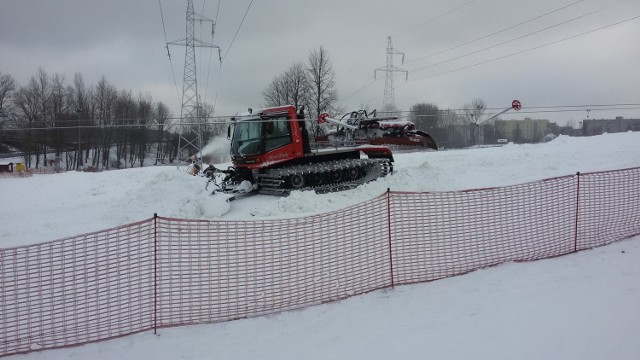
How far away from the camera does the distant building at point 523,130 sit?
6056 centimetres

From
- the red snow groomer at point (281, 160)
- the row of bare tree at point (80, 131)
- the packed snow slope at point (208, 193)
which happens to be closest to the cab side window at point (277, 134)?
the red snow groomer at point (281, 160)

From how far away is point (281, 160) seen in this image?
574 inches

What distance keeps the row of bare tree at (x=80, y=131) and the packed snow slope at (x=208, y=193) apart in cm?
3087

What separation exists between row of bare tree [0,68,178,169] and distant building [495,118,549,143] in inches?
1839

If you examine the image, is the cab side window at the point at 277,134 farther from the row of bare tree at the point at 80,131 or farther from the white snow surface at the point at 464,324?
the row of bare tree at the point at 80,131

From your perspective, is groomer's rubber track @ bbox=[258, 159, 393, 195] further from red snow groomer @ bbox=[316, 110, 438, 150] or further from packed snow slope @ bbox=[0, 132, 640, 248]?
red snow groomer @ bbox=[316, 110, 438, 150]

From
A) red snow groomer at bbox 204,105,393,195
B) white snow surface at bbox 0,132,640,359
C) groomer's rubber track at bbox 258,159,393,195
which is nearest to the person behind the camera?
white snow surface at bbox 0,132,640,359

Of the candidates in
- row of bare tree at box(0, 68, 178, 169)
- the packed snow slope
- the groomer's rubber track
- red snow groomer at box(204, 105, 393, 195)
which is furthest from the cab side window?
row of bare tree at box(0, 68, 178, 169)

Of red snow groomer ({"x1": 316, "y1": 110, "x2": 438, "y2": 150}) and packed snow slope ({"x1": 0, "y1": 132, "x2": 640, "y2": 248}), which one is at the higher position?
red snow groomer ({"x1": 316, "y1": 110, "x2": 438, "y2": 150})

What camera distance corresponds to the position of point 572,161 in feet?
60.5

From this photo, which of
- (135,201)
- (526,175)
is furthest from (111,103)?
(526,175)

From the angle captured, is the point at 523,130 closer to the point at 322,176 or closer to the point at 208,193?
the point at 322,176

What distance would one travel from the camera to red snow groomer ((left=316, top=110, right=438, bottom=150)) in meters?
15.2

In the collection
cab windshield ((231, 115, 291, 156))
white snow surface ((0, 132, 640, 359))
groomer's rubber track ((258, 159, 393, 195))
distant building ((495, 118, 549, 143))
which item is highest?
distant building ((495, 118, 549, 143))
